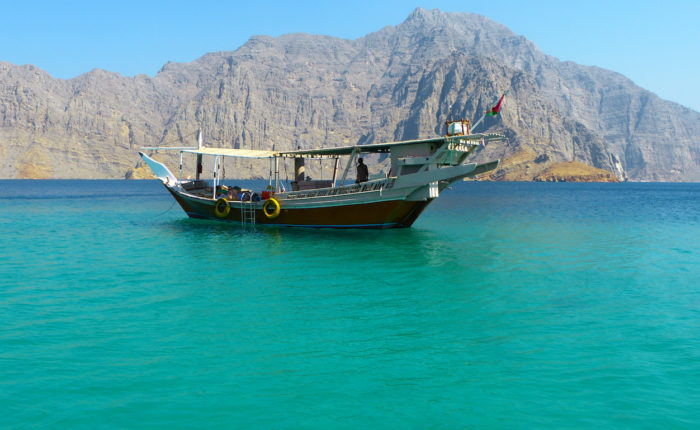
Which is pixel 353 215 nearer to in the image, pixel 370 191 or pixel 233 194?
pixel 370 191

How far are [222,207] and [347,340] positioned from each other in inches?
1149

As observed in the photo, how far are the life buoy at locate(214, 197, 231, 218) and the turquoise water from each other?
13.3 meters

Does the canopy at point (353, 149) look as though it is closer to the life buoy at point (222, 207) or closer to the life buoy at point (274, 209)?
the life buoy at point (274, 209)

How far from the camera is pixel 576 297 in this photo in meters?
17.4

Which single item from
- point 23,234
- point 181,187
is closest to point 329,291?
point 23,234

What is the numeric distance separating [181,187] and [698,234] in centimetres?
4050

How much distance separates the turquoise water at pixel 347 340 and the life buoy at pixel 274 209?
10.6 meters

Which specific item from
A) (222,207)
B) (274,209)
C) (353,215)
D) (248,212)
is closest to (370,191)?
(353,215)

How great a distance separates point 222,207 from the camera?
40.0m

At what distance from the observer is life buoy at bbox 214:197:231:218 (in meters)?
39.7

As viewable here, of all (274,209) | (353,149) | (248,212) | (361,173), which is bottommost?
(248,212)

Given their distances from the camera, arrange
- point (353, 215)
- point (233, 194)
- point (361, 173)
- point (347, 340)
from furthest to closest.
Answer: point (233, 194) < point (353, 215) < point (361, 173) < point (347, 340)

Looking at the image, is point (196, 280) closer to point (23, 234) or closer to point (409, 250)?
point (409, 250)

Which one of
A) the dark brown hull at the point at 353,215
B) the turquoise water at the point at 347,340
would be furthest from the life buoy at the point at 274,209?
the turquoise water at the point at 347,340
